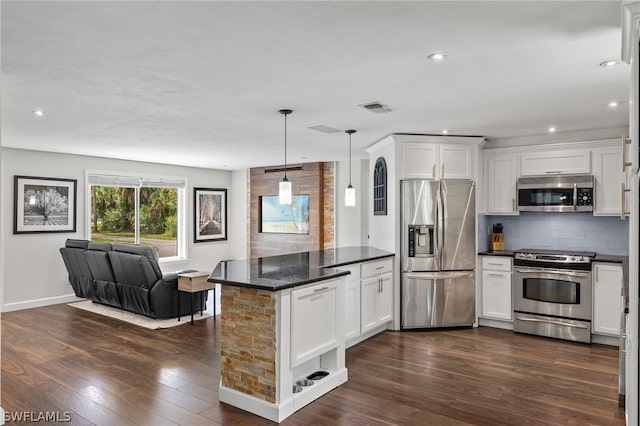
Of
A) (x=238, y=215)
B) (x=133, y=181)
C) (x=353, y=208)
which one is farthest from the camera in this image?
(x=238, y=215)

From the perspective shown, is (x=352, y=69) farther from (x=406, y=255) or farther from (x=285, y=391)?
(x=406, y=255)

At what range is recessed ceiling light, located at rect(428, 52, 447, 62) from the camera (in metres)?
2.57

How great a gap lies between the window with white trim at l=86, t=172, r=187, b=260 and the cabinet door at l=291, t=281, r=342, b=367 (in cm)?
535

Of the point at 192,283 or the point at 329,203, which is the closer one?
the point at 192,283

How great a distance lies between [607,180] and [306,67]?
4.07 meters

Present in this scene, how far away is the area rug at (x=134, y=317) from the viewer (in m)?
5.32

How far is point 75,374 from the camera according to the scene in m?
3.71

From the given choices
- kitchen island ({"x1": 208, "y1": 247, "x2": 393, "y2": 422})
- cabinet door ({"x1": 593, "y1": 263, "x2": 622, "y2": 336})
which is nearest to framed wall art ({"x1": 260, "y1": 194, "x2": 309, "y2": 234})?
kitchen island ({"x1": 208, "y1": 247, "x2": 393, "y2": 422})

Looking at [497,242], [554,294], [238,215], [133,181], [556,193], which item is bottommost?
[554,294]

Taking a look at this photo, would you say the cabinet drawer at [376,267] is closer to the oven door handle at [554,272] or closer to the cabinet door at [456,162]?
the cabinet door at [456,162]

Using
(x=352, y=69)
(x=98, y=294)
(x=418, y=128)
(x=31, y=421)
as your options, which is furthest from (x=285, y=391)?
(x=98, y=294)

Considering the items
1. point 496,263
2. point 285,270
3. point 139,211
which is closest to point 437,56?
point 285,270

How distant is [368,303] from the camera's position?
470cm

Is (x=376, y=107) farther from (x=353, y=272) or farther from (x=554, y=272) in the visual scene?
(x=554, y=272)
